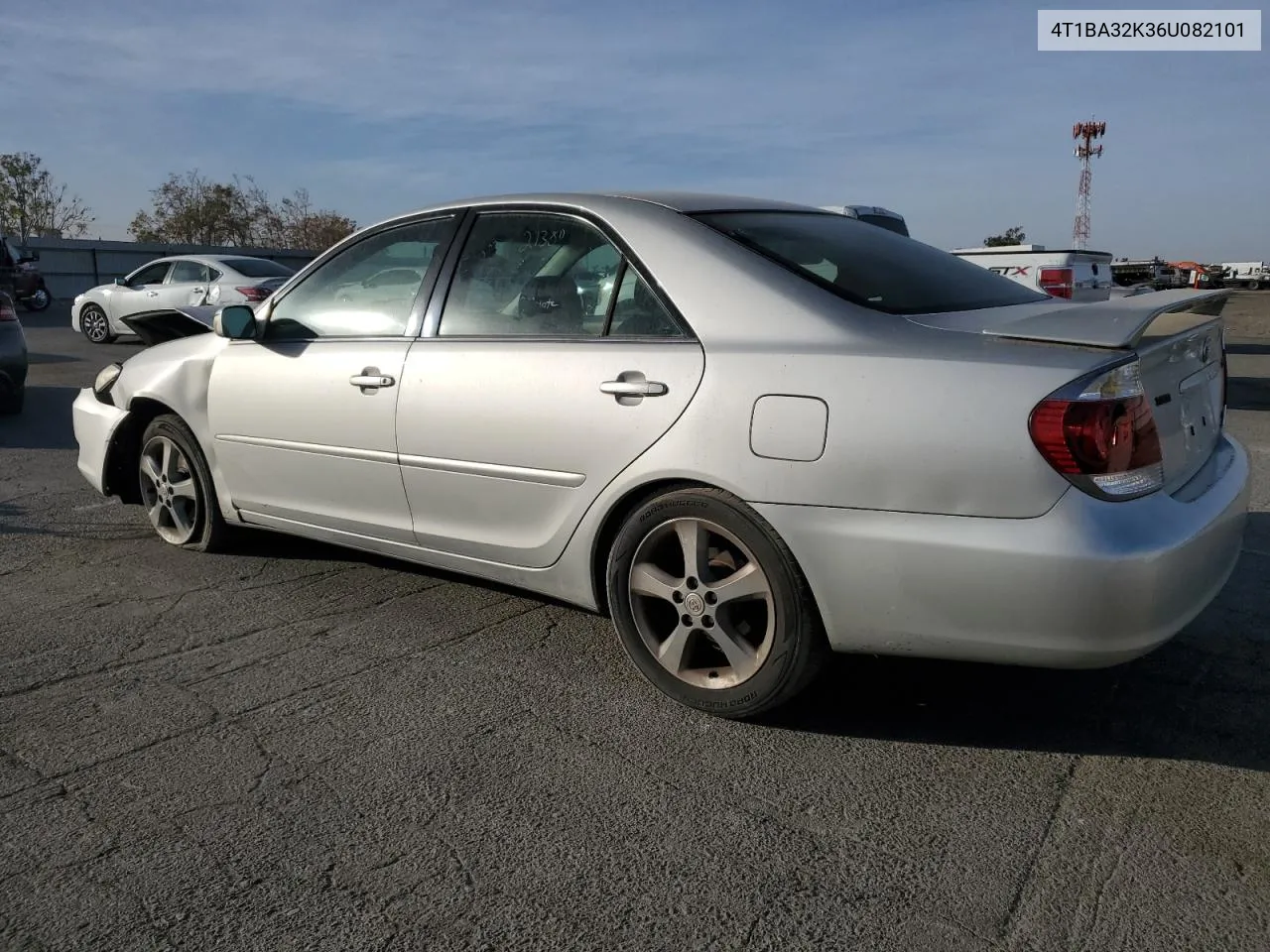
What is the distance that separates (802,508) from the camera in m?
2.97

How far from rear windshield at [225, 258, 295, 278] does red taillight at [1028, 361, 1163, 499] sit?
15.6m

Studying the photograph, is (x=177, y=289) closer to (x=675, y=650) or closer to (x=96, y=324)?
(x=96, y=324)

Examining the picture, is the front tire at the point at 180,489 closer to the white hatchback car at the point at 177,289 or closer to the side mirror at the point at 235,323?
the side mirror at the point at 235,323

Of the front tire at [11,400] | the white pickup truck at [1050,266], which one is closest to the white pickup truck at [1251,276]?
the white pickup truck at [1050,266]

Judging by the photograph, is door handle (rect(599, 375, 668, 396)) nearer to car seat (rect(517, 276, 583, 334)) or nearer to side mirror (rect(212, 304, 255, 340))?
Result: car seat (rect(517, 276, 583, 334))

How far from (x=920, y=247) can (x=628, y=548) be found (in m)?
1.62

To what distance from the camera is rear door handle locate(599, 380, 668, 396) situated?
3.24 meters

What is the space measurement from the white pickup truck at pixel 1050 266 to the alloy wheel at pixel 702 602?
9221mm

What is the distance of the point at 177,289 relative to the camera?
17.0 meters

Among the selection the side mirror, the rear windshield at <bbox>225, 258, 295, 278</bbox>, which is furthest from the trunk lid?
the rear windshield at <bbox>225, 258, 295, 278</bbox>

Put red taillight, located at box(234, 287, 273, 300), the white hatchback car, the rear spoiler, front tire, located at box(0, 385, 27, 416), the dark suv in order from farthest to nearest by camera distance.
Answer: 1. the dark suv
2. the white hatchback car
3. red taillight, located at box(234, 287, 273, 300)
4. front tire, located at box(0, 385, 27, 416)
5. the rear spoiler

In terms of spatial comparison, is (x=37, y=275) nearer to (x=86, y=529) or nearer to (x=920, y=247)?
(x=86, y=529)

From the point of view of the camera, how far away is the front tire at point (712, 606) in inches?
121

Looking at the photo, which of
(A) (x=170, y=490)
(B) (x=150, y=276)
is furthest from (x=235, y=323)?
(B) (x=150, y=276)
